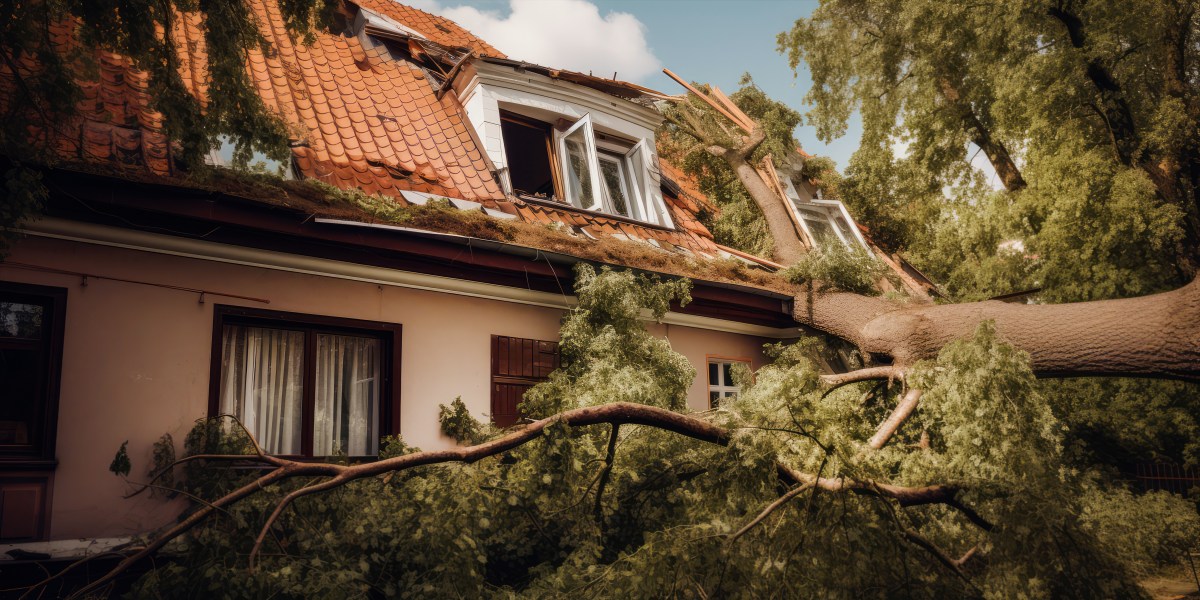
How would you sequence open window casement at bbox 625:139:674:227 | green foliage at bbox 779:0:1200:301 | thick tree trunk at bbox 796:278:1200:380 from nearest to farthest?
1. thick tree trunk at bbox 796:278:1200:380
2. green foliage at bbox 779:0:1200:301
3. open window casement at bbox 625:139:674:227

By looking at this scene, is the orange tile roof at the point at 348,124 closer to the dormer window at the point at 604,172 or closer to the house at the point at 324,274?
the house at the point at 324,274

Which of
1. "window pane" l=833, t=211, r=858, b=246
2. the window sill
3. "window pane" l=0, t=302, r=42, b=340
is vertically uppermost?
"window pane" l=833, t=211, r=858, b=246

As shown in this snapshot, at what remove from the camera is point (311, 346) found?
6.32 metres

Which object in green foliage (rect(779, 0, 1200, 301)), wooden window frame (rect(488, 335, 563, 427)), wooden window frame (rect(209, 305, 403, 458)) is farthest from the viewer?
green foliage (rect(779, 0, 1200, 301))

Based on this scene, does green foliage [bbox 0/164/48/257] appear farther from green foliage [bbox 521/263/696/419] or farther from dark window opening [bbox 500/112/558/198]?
dark window opening [bbox 500/112/558/198]

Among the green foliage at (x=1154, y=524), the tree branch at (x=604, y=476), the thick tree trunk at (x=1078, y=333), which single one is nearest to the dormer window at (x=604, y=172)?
the thick tree trunk at (x=1078, y=333)

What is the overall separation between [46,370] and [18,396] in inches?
8.5

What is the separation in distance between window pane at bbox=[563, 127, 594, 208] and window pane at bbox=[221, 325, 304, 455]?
410 centimetres

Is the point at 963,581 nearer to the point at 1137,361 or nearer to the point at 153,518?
the point at 1137,361

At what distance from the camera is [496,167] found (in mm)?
8711

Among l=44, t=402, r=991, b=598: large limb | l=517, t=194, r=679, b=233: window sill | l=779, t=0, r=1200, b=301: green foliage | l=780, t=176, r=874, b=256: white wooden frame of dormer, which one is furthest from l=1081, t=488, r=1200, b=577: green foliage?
l=517, t=194, r=679, b=233: window sill

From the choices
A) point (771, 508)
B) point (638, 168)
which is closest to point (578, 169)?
point (638, 168)

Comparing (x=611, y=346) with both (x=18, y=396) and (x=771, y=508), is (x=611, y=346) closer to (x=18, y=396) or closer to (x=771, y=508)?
(x=771, y=508)

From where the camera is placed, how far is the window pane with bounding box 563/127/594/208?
953 centimetres
